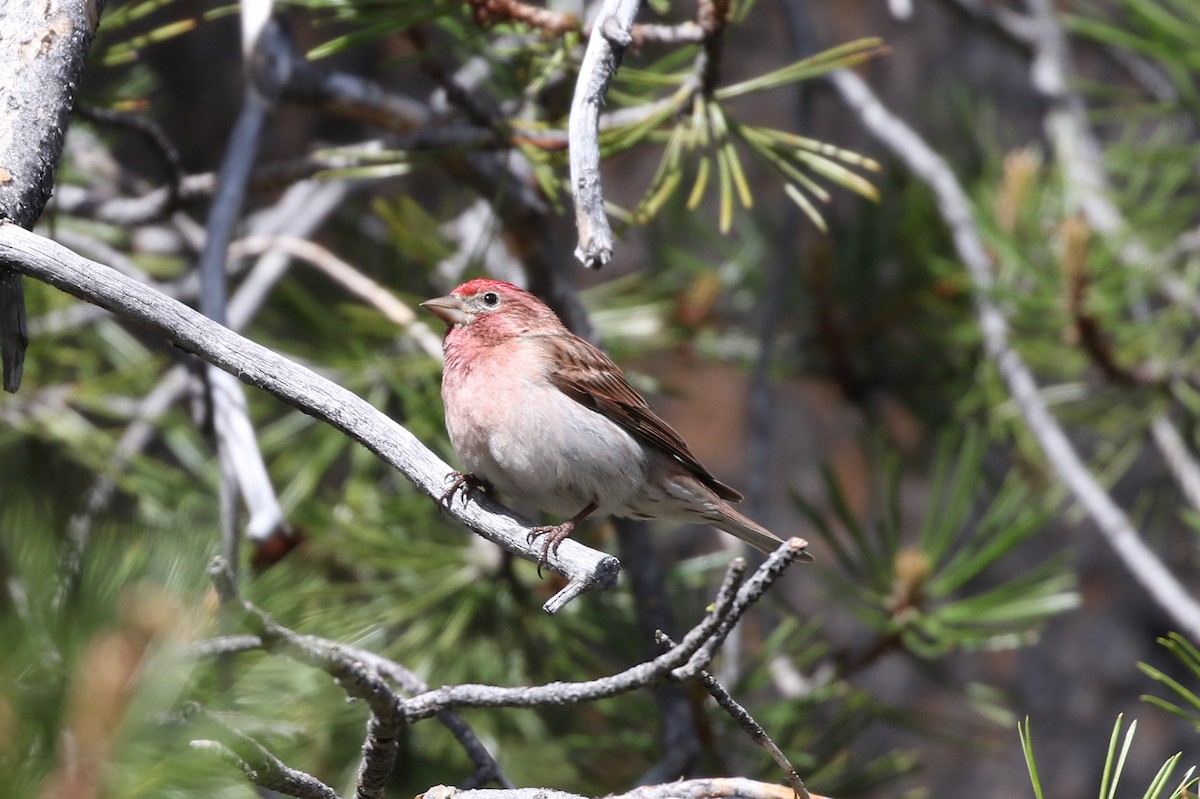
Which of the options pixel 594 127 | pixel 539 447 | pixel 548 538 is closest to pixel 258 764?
pixel 548 538

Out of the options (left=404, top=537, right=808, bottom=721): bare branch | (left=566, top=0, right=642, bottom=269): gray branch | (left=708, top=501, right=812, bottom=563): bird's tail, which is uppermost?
(left=566, top=0, right=642, bottom=269): gray branch

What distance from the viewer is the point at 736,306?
5.04 meters

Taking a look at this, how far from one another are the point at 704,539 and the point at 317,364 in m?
2.93

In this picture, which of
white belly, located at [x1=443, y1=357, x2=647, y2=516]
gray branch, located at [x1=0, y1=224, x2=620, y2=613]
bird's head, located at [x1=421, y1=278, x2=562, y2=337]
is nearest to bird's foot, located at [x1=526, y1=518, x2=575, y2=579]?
gray branch, located at [x1=0, y1=224, x2=620, y2=613]

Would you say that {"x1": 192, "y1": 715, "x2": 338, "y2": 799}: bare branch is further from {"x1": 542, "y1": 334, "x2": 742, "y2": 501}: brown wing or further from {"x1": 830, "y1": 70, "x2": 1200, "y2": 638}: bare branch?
{"x1": 830, "y1": 70, "x2": 1200, "y2": 638}: bare branch

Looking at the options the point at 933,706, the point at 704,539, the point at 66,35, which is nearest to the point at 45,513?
the point at 66,35

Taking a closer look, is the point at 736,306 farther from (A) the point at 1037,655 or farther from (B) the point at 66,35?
(B) the point at 66,35

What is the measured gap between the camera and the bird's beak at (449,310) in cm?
331

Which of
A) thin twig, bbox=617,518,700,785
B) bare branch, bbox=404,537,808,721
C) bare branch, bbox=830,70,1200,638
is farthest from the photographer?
bare branch, bbox=830,70,1200,638

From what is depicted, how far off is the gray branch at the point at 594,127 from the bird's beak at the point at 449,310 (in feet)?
4.83

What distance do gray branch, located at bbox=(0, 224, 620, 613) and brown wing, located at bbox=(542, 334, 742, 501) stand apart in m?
1.36

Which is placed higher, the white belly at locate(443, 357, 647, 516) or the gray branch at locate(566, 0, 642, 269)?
the gray branch at locate(566, 0, 642, 269)

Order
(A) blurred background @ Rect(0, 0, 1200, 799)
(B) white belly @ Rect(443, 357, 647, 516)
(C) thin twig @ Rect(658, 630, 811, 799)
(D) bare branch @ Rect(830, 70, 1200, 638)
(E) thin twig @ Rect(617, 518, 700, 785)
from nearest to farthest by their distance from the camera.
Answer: (C) thin twig @ Rect(658, 630, 811, 799)
(A) blurred background @ Rect(0, 0, 1200, 799)
(B) white belly @ Rect(443, 357, 647, 516)
(E) thin twig @ Rect(617, 518, 700, 785)
(D) bare branch @ Rect(830, 70, 1200, 638)

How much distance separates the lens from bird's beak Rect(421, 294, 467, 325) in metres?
3.31
